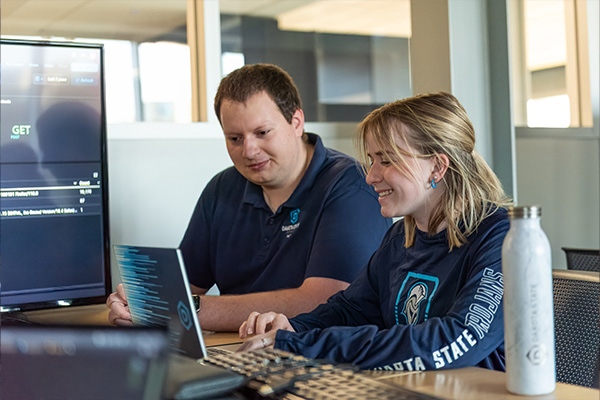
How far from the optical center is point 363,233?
5.66 ft

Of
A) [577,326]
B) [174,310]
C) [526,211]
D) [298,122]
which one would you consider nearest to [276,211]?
[298,122]

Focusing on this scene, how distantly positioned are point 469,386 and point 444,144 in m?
0.54

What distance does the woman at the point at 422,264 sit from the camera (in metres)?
1.08

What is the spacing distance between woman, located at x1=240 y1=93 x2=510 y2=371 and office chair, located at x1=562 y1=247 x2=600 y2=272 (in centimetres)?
51

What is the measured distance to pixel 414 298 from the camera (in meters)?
1.31

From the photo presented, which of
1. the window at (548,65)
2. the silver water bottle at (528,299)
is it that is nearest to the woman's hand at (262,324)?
the silver water bottle at (528,299)

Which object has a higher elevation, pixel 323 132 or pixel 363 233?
pixel 323 132

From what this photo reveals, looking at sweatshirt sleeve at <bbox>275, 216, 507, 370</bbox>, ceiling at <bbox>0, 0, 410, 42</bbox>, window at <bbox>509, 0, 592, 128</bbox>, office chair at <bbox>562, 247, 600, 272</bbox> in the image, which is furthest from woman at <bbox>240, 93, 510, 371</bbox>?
window at <bbox>509, 0, 592, 128</bbox>

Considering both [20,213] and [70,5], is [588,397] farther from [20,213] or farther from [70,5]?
[70,5]

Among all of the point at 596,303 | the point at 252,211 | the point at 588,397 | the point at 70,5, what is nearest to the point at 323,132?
the point at 252,211

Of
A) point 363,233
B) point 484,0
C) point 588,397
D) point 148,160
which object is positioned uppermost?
point 484,0

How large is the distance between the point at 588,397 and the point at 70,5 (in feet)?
8.08

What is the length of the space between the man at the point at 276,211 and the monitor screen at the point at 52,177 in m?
0.38

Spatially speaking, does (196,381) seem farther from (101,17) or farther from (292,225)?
(101,17)
